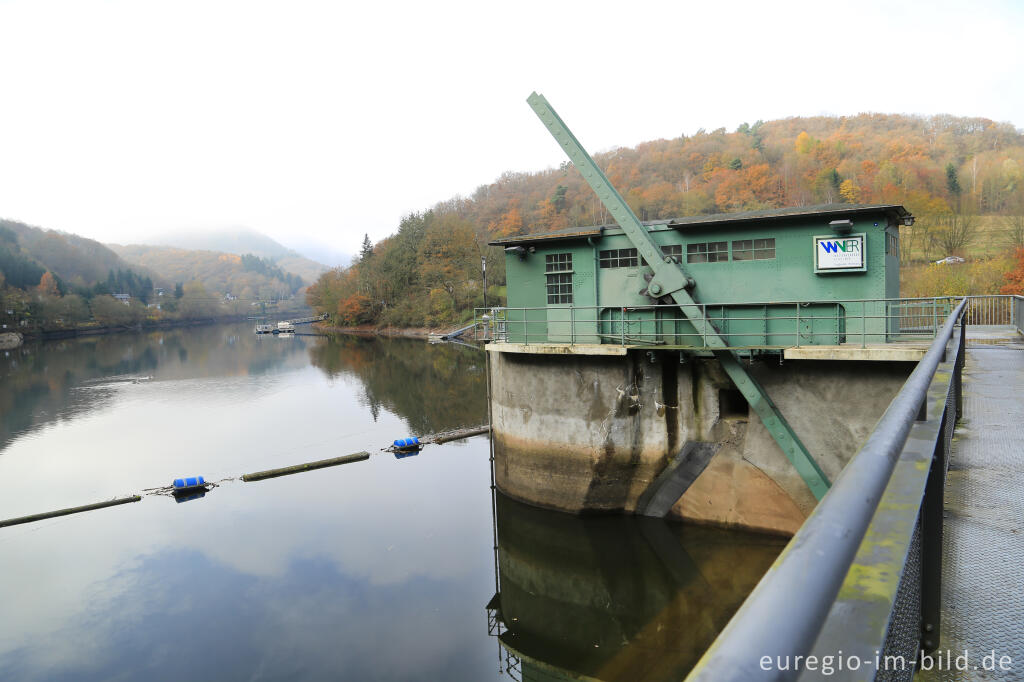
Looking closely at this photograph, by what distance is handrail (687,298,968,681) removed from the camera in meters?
0.68

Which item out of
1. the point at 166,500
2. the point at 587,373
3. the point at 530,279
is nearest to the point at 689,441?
the point at 587,373

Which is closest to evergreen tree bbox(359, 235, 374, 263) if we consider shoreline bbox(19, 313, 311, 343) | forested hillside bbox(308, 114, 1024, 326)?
forested hillside bbox(308, 114, 1024, 326)

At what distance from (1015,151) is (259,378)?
283 ft

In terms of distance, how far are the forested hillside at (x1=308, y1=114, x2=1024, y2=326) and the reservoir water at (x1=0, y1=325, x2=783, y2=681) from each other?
4427 cm

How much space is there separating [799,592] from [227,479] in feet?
79.3

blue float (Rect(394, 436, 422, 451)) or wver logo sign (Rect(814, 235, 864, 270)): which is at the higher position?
wver logo sign (Rect(814, 235, 864, 270))

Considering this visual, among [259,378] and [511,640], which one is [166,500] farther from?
[259,378]

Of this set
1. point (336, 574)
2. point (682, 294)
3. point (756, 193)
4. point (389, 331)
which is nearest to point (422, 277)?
point (389, 331)

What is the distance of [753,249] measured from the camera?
14180 mm

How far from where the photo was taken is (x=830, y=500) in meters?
1.06

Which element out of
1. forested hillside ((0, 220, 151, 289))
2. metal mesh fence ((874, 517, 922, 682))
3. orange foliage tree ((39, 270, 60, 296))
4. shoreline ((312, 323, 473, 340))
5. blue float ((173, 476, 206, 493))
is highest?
forested hillside ((0, 220, 151, 289))

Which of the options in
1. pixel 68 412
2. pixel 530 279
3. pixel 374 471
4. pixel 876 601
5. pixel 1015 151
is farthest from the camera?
pixel 1015 151

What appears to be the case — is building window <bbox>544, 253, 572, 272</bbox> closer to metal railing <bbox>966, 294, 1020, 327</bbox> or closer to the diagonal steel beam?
the diagonal steel beam

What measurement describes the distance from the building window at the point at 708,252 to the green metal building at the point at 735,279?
2 centimetres
